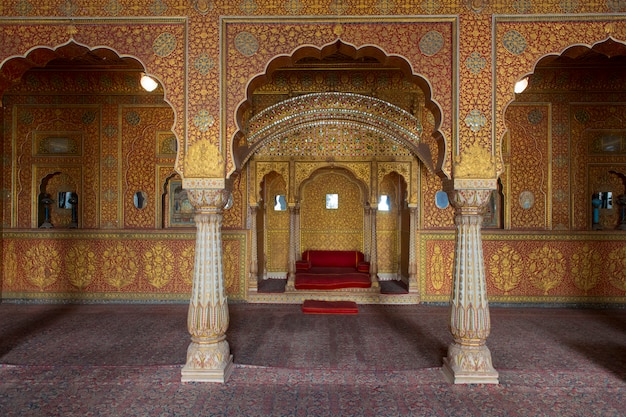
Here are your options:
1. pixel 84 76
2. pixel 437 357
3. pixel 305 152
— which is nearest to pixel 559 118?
pixel 305 152

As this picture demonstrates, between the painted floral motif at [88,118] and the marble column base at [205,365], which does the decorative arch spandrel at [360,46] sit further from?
the painted floral motif at [88,118]

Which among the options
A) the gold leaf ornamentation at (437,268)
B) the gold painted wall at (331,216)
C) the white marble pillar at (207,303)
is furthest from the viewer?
the gold painted wall at (331,216)

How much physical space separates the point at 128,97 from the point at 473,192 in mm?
6830

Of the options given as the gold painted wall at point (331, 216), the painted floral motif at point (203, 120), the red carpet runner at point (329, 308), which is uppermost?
the painted floral motif at point (203, 120)

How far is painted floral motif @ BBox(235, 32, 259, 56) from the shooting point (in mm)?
5141

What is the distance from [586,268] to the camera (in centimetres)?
872

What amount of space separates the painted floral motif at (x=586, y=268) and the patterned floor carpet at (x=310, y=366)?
627mm

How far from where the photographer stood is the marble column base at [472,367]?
16.1ft

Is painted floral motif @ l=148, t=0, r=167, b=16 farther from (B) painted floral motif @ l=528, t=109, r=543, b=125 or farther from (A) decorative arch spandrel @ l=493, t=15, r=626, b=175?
(B) painted floral motif @ l=528, t=109, r=543, b=125

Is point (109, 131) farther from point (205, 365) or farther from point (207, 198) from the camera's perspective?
point (205, 365)

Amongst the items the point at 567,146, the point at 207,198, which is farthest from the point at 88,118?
the point at 567,146

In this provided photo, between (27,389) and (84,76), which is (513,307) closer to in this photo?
(27,389)

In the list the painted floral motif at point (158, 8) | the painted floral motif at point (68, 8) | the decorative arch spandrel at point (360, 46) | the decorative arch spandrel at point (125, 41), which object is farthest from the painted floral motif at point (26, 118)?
the decorative arch spandrel at point (360, 46)

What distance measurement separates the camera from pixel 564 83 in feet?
28.7
